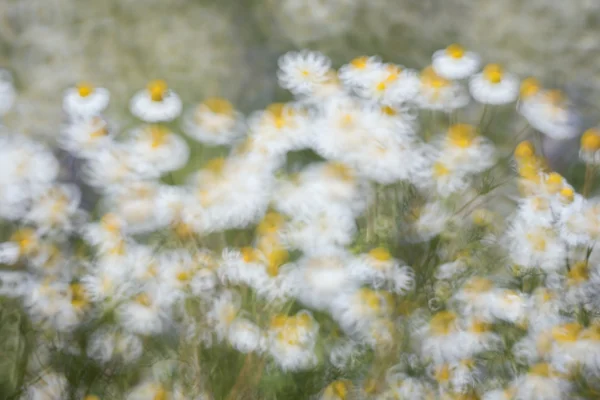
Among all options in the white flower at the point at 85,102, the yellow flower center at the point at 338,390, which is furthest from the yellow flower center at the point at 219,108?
the yellow flower center at the point at 338,390

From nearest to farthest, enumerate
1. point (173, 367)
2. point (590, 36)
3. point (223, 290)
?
point (223, 290) < point (173, 367) < point (590, 36)

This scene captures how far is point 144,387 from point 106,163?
0.25m

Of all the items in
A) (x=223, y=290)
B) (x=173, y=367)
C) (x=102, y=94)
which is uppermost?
(x=102, y=94)

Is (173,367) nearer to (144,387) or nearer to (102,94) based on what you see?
(144,387)

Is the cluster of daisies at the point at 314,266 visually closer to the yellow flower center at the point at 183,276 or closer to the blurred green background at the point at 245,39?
the yellow flower center at the point at 183,276

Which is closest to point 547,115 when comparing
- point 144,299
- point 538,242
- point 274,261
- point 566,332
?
point 538,242

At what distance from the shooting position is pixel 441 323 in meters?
0.84

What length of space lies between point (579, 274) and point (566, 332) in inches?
2.7

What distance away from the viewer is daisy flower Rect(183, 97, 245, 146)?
35.8 inches

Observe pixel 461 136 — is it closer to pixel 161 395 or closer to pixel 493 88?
pixel 493 88

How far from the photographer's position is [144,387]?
874 mm

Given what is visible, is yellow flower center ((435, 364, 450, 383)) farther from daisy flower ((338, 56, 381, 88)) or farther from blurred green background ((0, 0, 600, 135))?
blurred green background ((0, 0, 600, 135))

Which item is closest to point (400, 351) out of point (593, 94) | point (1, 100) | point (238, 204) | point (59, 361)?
point (238, 204)

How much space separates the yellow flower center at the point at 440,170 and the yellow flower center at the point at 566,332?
20 cm
